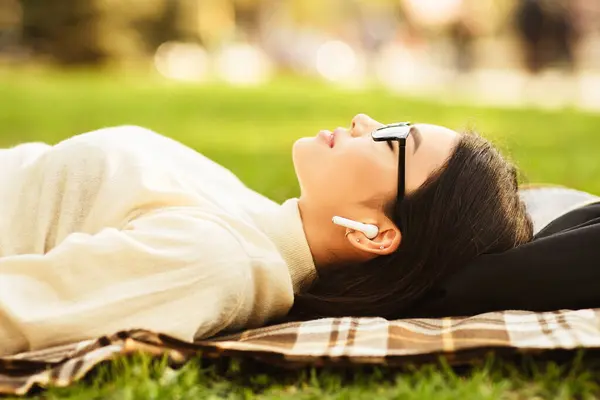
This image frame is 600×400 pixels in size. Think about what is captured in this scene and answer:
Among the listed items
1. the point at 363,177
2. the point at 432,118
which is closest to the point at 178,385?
the point at 363,177

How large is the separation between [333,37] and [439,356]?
52151mm

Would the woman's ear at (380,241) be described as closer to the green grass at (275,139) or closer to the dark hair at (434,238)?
the dark hair at (434,238)

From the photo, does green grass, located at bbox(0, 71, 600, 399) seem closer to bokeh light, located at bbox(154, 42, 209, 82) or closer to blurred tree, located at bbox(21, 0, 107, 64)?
blurred tree, located at bbox(21, 0, 107, 64)

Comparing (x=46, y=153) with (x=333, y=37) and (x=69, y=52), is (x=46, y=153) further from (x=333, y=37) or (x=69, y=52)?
(x=333, y=37)

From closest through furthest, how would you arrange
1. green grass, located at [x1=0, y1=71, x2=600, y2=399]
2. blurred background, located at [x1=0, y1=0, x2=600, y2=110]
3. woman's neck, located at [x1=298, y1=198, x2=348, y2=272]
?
green grass, located at [x1=0, y1=71, x2=600, y2=399], woman's neck, located at [x1=298, y1=198, x2=348, y2=272], blurred background, located at [x1=0, y1=0, x2=600, y2=110]

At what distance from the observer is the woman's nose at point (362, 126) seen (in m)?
3.28

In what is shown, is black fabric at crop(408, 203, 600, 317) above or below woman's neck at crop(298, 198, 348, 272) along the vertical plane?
below

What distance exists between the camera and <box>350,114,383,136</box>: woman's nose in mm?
3283

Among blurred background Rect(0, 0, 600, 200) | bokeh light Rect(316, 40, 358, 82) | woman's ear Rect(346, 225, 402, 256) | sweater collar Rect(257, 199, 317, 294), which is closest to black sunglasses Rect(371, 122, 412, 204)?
woman's ear Rect(346, 225, 402, 256)

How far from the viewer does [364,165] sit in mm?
3195

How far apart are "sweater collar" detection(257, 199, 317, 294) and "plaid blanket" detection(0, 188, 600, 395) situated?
22 cm

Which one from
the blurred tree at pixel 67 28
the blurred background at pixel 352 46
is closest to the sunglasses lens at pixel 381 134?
the blurred background at pixel 352 46

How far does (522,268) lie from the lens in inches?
128

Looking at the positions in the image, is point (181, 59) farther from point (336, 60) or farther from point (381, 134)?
point (381, 134)
